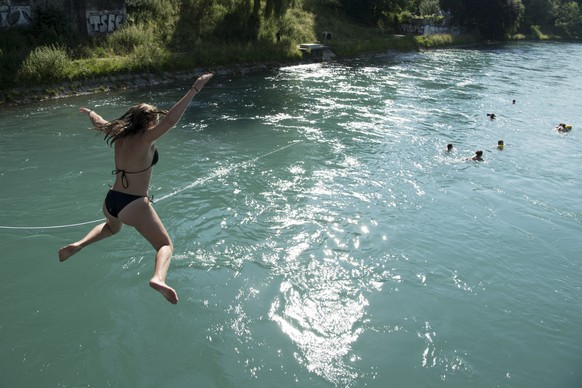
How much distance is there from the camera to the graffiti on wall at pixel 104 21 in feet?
85.1

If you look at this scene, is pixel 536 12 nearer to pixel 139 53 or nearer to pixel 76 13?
pixel 139 53

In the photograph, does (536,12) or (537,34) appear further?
(536,12)

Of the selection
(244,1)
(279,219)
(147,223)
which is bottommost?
(279,219)

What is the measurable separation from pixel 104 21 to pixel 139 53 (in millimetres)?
3372

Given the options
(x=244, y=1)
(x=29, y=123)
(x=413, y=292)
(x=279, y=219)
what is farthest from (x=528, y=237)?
(x=244, y=1)

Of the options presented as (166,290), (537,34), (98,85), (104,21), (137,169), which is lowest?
(166,290)

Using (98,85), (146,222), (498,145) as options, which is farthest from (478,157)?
(98,85)

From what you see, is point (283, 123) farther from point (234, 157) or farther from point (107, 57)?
point (107, 57)

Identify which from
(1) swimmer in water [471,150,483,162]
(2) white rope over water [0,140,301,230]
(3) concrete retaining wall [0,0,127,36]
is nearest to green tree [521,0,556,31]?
(3) concrete retaining wall [0,0,127,36]

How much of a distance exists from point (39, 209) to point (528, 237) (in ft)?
38.4

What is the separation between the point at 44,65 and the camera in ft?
69.4

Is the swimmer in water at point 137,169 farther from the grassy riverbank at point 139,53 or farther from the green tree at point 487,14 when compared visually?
the green tree at point 487,14

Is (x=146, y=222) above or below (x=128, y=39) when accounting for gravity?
below

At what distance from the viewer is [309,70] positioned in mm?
32875
